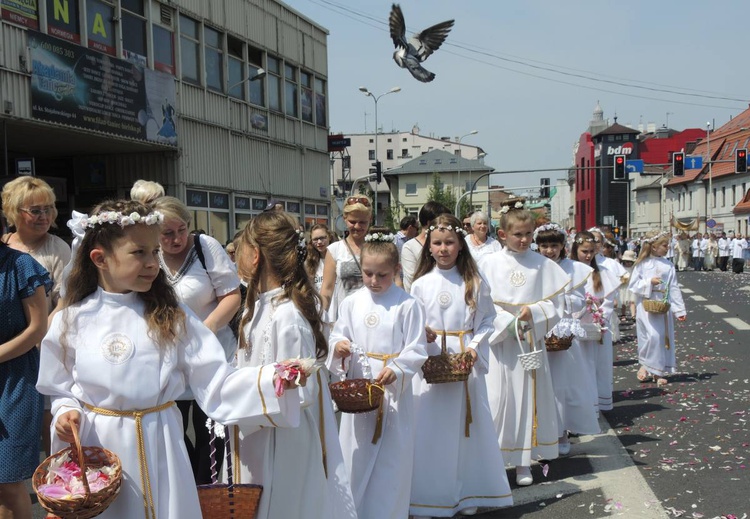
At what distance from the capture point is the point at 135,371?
3.22 m

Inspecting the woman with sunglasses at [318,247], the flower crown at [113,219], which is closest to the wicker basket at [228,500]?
the flower crown at [113,219]

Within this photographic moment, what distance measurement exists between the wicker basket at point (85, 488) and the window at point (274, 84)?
25385 mm

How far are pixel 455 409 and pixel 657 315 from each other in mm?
6151

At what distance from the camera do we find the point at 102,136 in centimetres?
1797

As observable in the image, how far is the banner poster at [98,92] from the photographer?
1591 cm

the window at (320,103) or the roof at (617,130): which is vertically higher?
the roof at (617,130)

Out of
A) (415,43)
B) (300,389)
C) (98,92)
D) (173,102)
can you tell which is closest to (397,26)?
(415,43)

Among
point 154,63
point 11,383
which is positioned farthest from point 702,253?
point 11,383

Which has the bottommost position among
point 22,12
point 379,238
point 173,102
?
point 379,238

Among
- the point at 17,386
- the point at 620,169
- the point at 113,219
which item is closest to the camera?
A: the point at 113,219

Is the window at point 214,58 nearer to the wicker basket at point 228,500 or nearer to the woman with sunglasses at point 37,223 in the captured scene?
the woman with sunglasses at point 37,223

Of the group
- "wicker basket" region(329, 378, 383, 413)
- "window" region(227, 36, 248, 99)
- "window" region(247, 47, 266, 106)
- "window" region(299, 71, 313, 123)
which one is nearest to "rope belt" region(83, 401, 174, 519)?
"wicker basket" region(329, 378, 383, 413)

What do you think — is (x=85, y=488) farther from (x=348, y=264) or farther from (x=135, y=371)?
(x=348, y=264)

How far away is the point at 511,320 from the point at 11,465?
11.8 feet
